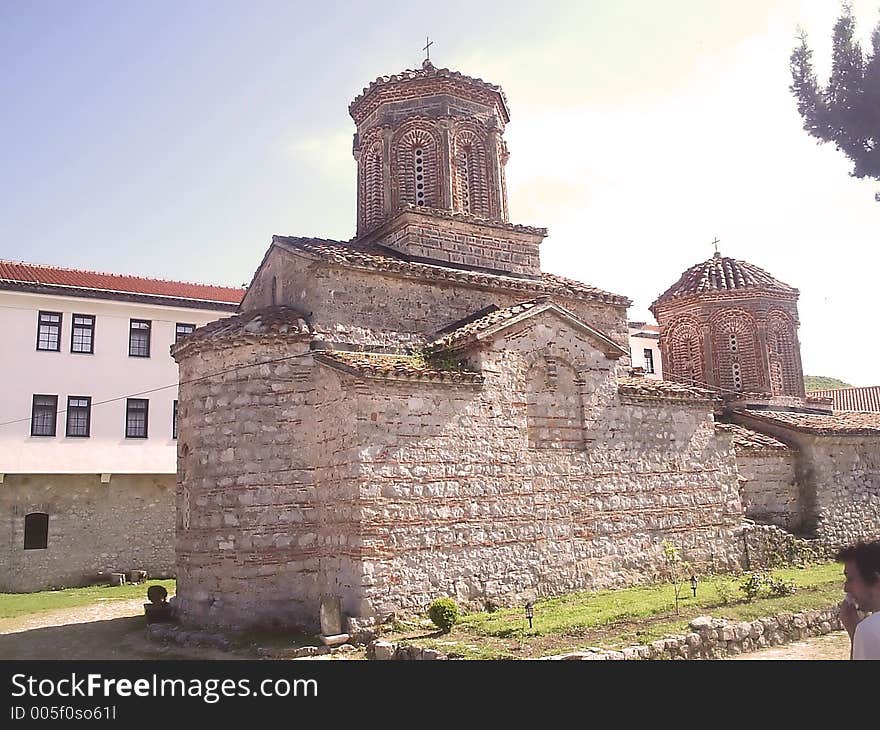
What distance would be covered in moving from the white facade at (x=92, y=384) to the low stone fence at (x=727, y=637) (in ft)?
45.5

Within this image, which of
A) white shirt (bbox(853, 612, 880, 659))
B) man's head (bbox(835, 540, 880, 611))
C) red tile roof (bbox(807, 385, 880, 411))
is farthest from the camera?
red tile roof (bbox(807, 385, 880, 411))

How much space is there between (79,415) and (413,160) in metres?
10.2

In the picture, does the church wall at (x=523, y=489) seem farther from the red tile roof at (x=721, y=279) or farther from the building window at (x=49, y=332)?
the building window at (x=49, y=332)

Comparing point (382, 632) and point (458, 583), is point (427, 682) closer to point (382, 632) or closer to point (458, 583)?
point (382, 632)

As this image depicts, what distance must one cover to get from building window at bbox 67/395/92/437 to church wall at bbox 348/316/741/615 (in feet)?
35.3

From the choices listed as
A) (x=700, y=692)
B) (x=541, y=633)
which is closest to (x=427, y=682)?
(x=700, y=692)

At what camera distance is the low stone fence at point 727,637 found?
690 cm

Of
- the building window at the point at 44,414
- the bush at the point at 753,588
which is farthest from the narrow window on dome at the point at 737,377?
the building window at the point at 44,414

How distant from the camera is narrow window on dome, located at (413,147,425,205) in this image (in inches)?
518

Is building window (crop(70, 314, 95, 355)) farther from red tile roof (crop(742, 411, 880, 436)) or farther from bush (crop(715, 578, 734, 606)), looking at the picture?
red tile roof (crop(742, 411, 880, 436))

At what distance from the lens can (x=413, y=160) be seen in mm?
13258

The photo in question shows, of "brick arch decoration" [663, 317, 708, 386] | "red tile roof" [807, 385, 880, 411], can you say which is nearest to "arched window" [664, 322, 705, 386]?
"brick arch decoration" [663, 317, 708, 386]

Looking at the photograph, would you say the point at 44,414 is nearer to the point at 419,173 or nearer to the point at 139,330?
the point at 139,330

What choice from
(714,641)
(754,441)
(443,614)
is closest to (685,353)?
(754,441)
